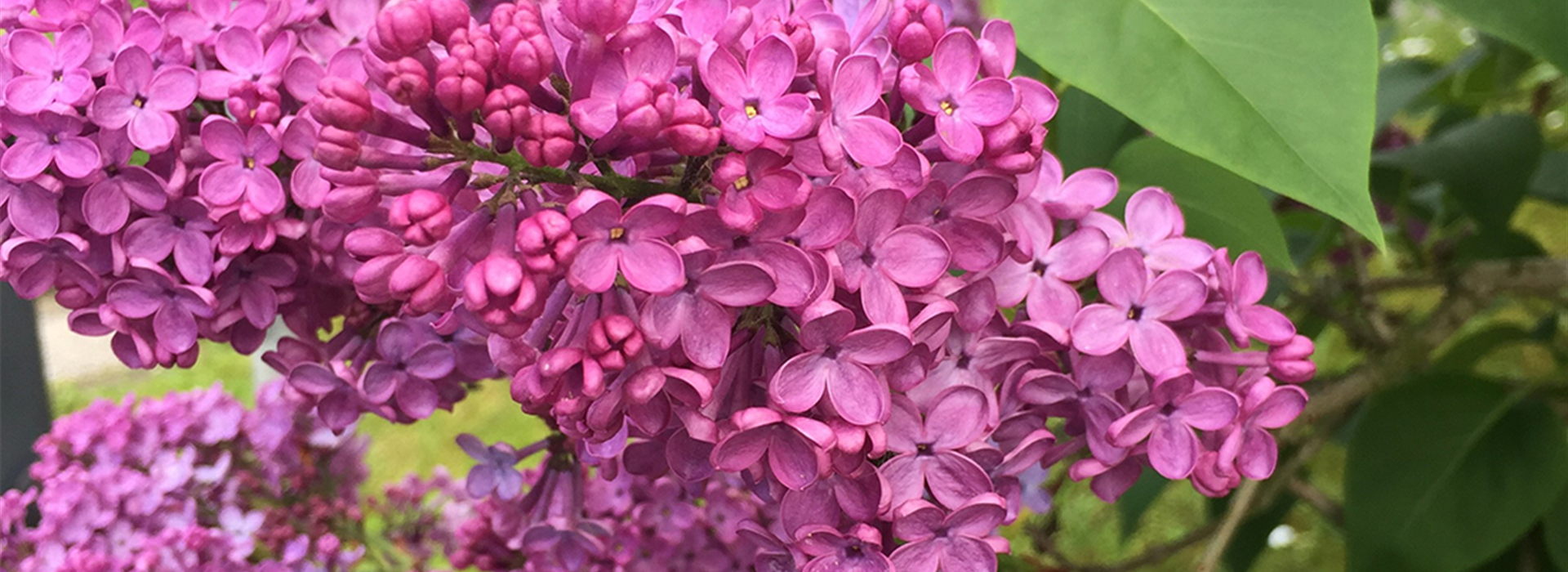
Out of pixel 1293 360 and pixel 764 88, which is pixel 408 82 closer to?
pixel 764 88

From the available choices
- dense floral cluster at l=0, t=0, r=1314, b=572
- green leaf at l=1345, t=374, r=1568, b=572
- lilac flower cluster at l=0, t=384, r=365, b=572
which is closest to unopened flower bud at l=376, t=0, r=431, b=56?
dense floral cluster at l=0, t=0, r=1314, b=572

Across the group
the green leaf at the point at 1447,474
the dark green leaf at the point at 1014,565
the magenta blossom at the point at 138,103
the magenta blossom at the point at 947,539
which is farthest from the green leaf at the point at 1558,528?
the magenta blossom at the point at 138,103

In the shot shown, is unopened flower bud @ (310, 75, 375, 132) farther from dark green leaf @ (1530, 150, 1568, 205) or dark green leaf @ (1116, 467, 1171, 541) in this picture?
dark green leaf @ (1530, 150, 1568, 205)

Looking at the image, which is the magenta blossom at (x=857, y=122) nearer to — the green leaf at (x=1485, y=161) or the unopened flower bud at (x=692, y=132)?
the unopened flower bud at (x=692, y=132)

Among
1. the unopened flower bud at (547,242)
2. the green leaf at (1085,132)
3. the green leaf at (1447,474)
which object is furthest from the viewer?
the green leaf at (1447,474)

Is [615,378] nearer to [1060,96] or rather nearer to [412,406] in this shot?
[412,406]
